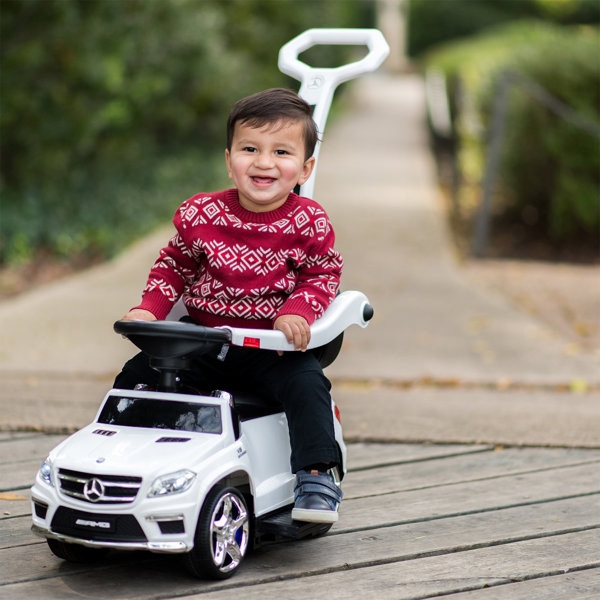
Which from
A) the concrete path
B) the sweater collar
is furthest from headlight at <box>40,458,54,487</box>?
the concrete path

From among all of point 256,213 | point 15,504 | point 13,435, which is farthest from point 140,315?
point 13,435

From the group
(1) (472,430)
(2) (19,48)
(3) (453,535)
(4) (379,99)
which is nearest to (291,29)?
(4) (379,99)

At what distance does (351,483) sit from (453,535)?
59cm

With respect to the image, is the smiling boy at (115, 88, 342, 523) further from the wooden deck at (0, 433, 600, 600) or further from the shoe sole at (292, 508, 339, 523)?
the wooden deck at (0, 433, 600, 600)

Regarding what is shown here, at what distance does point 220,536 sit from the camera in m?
2.59

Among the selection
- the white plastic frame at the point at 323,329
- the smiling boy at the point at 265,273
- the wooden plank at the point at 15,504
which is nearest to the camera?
the white plastic frame at the point at 323,329

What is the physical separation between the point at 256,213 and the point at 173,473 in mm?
817

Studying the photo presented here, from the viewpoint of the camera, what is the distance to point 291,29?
17094 millimetres

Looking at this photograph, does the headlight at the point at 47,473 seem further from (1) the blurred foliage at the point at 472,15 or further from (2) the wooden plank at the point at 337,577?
(1) the blurred foliage at the point at 472,15

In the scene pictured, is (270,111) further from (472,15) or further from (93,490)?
(472,15)

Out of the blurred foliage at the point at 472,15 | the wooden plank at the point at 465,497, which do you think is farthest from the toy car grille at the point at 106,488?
the blurred foliage at the point at 472,15

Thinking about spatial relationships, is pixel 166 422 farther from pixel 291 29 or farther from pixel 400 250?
pixel 291 29

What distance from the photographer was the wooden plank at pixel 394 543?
8.94ft

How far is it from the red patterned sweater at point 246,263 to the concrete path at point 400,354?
1.33 meters
